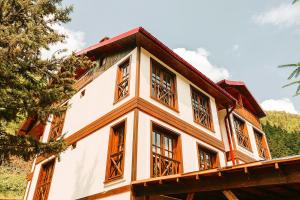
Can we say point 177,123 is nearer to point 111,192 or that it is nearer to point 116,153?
point 116,153

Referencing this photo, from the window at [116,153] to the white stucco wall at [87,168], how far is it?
218 mm

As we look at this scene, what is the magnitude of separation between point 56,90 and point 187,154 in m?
5.61

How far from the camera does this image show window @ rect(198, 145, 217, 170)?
1156cm

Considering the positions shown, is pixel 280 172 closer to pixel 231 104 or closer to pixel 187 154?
pixel 187 154

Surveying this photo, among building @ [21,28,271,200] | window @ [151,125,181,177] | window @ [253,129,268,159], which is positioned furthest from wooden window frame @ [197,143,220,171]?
window @ [253,129,268,159]

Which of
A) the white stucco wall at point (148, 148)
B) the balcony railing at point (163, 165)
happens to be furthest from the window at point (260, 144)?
the balcony railing at point (163, 165)

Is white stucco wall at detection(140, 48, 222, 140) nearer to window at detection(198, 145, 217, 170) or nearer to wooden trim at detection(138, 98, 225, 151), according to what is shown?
wooden trim at detection(138, 98, 225, 151)

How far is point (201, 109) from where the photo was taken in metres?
13.4

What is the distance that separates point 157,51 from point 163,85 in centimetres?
151

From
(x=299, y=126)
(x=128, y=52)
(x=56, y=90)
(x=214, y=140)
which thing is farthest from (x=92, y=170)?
(x=299, y=126)

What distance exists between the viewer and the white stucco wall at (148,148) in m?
8.50

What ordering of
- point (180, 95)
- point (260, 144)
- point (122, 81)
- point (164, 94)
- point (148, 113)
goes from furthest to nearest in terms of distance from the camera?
point (260, 144) < point (180, 95) < point (164, 94) < point (122, 81) < point (148, 113)

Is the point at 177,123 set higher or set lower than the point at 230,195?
higher

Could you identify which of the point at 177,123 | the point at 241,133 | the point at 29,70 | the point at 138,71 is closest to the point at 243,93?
the point at 241,133
